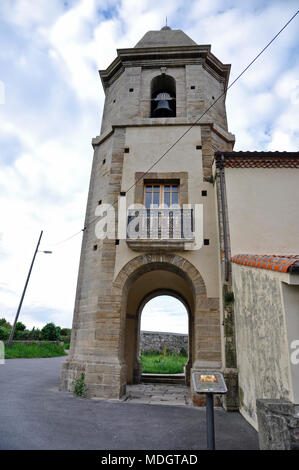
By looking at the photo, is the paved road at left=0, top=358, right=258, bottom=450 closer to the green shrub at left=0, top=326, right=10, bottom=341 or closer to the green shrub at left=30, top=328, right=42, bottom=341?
the green shrub at left=0, top=326, right=10, bottom=341

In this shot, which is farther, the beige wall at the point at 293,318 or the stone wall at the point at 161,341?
the stone wall at the point at 161,341

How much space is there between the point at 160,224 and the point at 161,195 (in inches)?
48.3

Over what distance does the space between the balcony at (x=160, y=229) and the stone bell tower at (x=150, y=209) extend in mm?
28

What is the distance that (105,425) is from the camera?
431 centimetres

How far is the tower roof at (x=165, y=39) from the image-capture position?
11078 mm

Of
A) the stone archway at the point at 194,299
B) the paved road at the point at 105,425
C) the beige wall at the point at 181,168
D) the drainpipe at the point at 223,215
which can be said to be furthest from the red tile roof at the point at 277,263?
the paved road at the point at 105,425

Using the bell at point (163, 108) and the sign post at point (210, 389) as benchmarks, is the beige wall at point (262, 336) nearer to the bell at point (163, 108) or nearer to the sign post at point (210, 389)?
the sign post at point (210, 389)

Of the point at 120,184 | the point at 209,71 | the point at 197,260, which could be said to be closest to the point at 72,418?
the point at 197,260

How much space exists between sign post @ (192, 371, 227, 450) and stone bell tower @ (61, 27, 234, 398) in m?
3.30

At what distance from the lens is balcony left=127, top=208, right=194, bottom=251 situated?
729 centimetres

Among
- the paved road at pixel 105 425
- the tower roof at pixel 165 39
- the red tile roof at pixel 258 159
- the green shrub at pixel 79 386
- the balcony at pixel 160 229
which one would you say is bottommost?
the paved road at pixel 105 425

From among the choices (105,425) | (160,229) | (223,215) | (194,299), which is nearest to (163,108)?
(160,229)

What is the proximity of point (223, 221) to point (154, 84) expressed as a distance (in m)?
6.99

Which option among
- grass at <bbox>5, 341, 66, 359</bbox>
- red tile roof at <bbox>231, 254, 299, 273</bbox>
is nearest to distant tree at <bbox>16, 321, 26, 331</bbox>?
grass at <bbox>5, 341, 66, 359</bbox>
